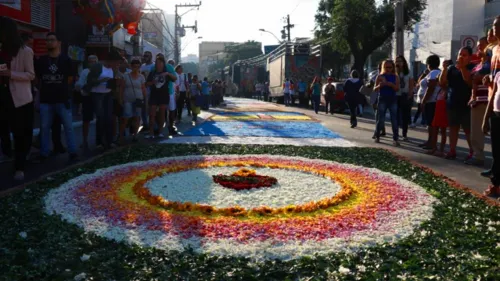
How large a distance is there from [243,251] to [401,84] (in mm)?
10055

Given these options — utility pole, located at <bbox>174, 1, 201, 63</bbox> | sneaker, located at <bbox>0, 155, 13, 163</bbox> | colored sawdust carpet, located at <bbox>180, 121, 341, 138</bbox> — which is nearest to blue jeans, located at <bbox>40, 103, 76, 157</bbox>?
sneaker, located at <bbox>0, 155, 13, 163</bbox>

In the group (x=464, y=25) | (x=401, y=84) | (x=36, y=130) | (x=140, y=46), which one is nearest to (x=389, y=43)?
(x=464, y=25)

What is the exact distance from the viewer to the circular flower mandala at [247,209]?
162 inches

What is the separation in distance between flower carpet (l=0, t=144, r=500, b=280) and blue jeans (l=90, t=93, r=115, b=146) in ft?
7.62

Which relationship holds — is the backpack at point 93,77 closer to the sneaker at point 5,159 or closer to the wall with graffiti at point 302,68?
the sneaker at point 5,159

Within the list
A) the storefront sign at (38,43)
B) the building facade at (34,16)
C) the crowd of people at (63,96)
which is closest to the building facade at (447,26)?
the building facade at (34,16)

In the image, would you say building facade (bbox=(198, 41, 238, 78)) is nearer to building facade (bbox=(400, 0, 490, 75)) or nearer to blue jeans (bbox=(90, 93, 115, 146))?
building facade (bbox=(400, 0, 490, 75))

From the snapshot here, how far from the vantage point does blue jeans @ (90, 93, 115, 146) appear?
9.70 m

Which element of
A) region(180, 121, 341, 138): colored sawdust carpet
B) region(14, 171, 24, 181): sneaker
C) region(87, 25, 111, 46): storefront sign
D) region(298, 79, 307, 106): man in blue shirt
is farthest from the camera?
region(298, 79, 307, 106): man in blue shirt

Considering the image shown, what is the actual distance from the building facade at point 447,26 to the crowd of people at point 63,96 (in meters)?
30.7

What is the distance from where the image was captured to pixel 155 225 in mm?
4535

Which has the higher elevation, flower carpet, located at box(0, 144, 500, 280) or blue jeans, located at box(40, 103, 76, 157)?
blue jeans, located at box(40, 103, 76, 157)

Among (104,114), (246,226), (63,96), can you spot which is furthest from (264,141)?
(246,226)

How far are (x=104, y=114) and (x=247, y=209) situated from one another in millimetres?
5572
